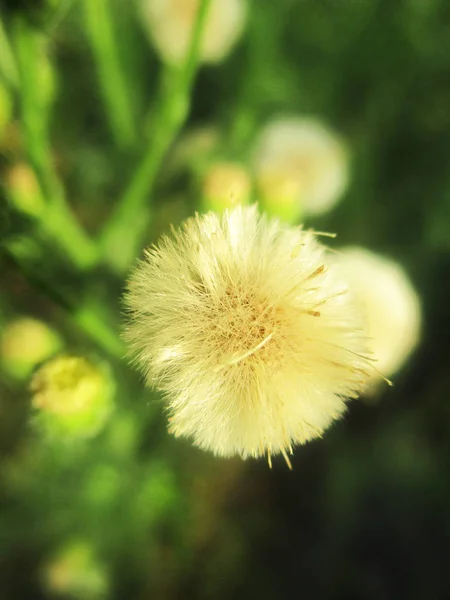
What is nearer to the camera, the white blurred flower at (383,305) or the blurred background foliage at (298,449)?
the white blurred flower at (383,305)

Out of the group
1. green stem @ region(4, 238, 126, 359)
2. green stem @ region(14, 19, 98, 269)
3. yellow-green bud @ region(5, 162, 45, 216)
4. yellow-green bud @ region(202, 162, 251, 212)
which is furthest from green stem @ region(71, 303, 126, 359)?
yellow-green bud @ region(202, 162, 251, 212)

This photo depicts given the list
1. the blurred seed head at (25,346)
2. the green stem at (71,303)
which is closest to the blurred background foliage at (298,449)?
the blurred seed head at (25,346)

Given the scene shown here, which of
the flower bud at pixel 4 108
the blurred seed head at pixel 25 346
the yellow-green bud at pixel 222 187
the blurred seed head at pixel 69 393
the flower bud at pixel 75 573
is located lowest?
the flower bud at pixel 75 573

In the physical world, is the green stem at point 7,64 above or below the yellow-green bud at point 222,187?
above

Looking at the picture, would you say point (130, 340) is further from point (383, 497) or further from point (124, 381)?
point (383, 497)

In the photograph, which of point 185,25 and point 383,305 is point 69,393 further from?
point 185,25

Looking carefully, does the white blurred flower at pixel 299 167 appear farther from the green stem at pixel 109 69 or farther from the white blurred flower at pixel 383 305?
the green stem at pixel 109 69

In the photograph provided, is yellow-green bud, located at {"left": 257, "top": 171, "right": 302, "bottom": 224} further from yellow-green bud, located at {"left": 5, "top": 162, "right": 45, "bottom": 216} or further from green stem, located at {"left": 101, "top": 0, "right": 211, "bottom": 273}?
yellow-green bud, located at {"left": 5, "top": 162, "right": 45, "bottom": 216}
